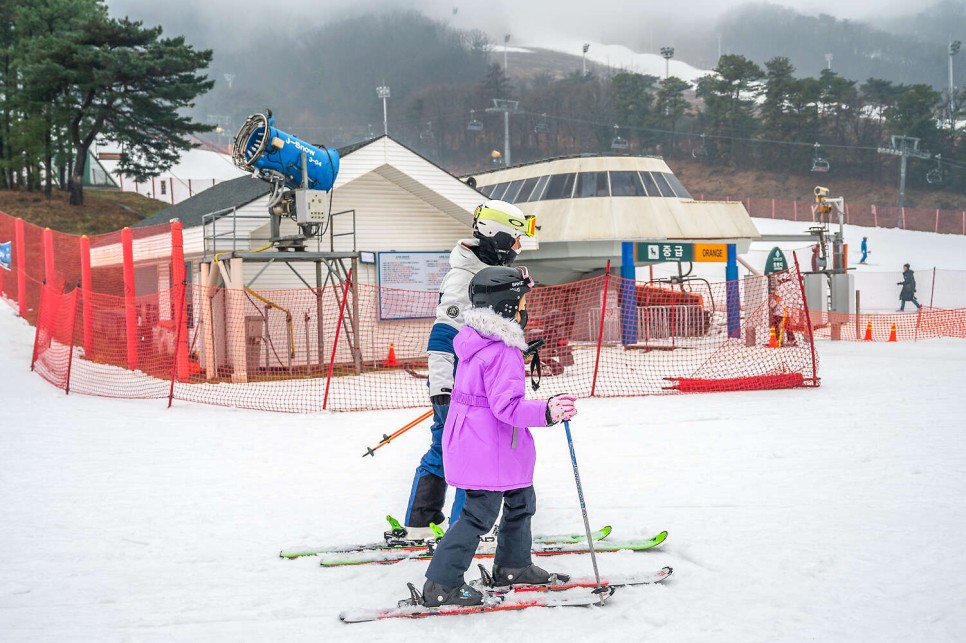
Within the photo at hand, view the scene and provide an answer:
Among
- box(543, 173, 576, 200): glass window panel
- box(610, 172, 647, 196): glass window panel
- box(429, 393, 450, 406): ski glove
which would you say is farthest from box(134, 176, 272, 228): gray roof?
box(429, 393, 450, 406): ski glove

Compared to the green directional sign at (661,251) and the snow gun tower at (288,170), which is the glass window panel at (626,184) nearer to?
the green directional sign at (661,251)

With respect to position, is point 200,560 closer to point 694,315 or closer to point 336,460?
point 336,460

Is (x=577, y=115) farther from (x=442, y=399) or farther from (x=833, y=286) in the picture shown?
(x=442, y=399)

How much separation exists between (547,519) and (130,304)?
11.4 m

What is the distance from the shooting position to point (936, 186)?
78312 millimetres

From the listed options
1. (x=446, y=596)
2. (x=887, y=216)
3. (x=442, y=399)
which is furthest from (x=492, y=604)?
(x=887, y=216)

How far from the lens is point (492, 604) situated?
4.17 m

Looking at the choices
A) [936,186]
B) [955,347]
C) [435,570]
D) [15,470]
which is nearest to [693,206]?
[955,347]

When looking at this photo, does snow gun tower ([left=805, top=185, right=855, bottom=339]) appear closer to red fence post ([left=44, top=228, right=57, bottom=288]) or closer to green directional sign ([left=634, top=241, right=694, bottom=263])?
green directional sign ([left=634, top=241, right=694, bottom=263])

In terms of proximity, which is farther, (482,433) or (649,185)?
(649,185)

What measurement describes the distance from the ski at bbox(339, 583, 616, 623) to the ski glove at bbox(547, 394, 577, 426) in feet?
3.24

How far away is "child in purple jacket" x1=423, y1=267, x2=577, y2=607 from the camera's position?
13.4 feet

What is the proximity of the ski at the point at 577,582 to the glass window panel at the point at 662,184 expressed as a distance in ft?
74.7

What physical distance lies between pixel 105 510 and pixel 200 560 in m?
1.65
